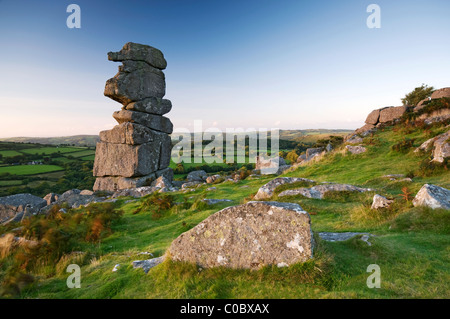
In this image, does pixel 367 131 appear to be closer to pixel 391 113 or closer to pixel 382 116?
pixel 391 113

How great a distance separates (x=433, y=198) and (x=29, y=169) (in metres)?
91.8

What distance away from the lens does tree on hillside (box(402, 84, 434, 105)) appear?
4887cm

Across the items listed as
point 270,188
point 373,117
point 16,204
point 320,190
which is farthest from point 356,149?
point 16,204

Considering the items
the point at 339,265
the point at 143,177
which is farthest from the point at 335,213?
the point at 143,177

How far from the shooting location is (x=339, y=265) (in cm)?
505

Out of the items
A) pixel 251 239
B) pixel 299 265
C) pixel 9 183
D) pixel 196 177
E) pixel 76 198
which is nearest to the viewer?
pixel 299 265

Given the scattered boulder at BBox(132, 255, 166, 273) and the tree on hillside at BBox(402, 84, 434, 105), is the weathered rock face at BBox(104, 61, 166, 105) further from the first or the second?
the tree on hillside at BBox(402, 84, 434, 105)

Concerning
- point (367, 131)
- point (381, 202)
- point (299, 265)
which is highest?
point (367, 131)

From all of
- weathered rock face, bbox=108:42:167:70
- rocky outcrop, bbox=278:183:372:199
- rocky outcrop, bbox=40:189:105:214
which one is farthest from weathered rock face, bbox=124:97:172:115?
rocky outcrop, bbox=278:183:372:199

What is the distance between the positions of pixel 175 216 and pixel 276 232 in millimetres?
10795

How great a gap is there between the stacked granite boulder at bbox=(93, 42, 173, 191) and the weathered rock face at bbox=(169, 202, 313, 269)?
26607 millimetres

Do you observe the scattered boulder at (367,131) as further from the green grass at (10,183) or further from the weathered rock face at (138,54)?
the green grass at (10,183)

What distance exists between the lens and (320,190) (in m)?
13.1
